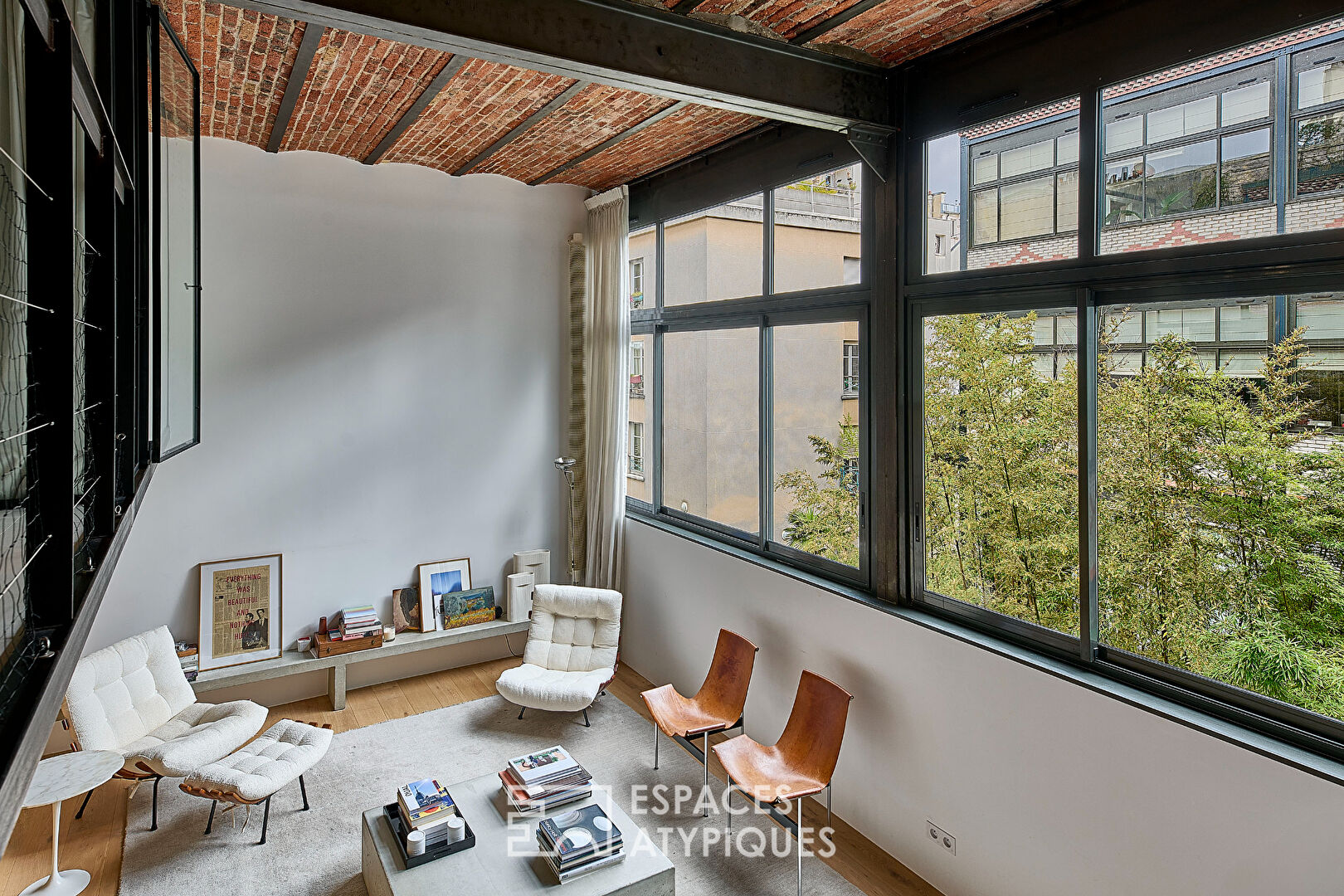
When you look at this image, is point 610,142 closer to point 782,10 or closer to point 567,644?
point 782,10

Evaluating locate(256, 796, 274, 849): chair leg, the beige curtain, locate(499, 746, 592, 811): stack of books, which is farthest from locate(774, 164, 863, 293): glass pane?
locate(256, 796, 274, 849): chair leg

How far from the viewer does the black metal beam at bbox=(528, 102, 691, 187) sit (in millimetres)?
3865

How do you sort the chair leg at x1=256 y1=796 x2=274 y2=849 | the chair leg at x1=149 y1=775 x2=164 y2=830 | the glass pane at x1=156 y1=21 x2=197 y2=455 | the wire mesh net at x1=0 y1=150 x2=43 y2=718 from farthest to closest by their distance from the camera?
the chair leg at x1=149 y1=775 x2=164 y2=830 → the chair leg at x1=256 y1=796 x2=274 y2=849 → the glass pane at x1=156 y1=21 x2=197 y2=455 → the wire mesh net at x1=0 y1=150 x2=43 y2=718

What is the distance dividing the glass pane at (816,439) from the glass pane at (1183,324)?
1.30 m

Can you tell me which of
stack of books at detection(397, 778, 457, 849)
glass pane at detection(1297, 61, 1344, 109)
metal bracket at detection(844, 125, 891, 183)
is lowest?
stack of books at detection(397, 778, 457, 849)

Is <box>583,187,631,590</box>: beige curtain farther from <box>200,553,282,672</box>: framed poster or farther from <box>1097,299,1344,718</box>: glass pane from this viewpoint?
<box>1097,299,1344,718</box>: glass pane

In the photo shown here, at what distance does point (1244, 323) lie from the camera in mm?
2408

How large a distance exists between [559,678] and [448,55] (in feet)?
10.7

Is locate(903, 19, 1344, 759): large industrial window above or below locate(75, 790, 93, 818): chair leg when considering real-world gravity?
above

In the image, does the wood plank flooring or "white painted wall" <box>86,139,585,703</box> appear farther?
"white painted wall" <box>86,139,585,703</box>

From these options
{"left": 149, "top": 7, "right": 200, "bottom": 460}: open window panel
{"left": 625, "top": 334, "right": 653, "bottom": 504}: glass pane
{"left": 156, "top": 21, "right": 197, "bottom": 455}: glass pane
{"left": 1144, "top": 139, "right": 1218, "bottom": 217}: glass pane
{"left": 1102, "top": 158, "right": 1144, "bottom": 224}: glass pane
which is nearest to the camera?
{"left": 149, "top": 7, "right": 200, "bottom": 460}: open window panel

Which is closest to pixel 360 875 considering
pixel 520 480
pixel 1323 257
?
pixel 520 480

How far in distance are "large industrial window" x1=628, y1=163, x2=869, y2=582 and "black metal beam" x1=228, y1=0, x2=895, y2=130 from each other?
58cm

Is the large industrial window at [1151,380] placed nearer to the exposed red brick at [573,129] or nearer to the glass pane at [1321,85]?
the glass pane at [1321,85]
